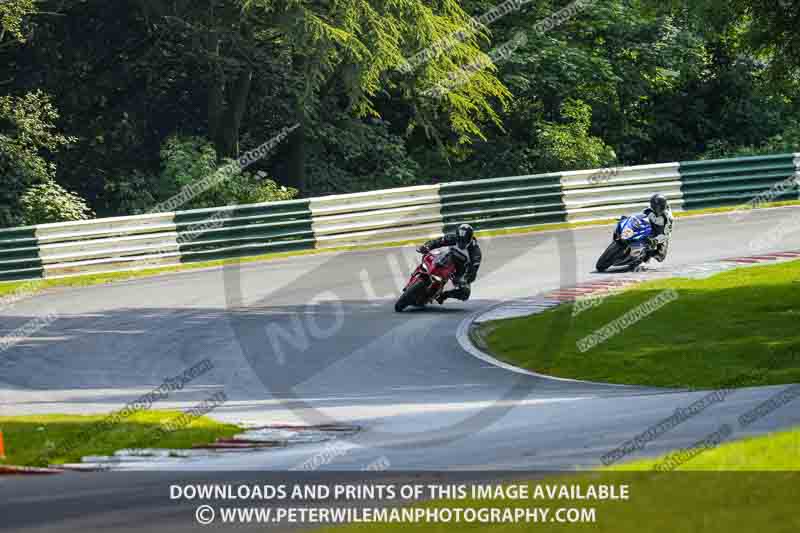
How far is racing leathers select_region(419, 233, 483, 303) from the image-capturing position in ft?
66.0

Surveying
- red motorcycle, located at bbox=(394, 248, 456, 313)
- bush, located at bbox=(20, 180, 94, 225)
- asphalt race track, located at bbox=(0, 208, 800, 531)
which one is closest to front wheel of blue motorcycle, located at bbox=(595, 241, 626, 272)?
asphalt race track, located at bbox=(0, 208, 800, 531)

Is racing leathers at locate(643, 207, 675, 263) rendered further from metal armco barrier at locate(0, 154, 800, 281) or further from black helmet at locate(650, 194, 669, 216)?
metal armco barrier at locate(0, 154, 800, 281)

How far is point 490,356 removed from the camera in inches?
674

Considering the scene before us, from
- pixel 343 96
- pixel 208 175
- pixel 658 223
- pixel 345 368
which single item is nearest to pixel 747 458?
pixel 345 368

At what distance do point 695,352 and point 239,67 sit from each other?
19.3 m

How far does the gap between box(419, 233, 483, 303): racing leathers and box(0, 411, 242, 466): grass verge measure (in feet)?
24.0

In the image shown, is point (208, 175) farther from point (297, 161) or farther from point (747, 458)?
point (747, 458)

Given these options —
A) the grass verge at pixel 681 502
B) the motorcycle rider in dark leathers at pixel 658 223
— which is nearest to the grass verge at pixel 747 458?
the grass verge at pixel 681 502

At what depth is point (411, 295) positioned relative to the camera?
65.8 feet

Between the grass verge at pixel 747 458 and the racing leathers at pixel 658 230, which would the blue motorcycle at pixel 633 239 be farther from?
the grass verge at pixel 747 458

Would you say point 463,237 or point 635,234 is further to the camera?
point 635,234

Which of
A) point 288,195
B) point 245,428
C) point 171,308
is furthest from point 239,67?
point 245,428

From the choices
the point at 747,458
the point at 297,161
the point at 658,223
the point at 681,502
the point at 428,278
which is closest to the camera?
the point at 681,502

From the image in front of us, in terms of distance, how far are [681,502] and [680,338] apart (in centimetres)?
929
